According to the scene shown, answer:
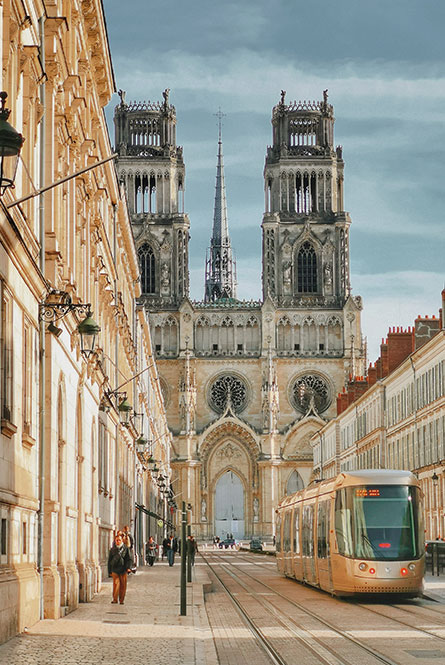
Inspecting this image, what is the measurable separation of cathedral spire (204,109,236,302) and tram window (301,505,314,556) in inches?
4994

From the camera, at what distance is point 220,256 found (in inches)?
6688

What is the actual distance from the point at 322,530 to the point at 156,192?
95159 mm

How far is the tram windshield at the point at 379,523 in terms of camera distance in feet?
91.2

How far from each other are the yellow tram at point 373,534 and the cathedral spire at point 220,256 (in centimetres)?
13229

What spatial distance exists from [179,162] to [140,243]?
10.1 metres

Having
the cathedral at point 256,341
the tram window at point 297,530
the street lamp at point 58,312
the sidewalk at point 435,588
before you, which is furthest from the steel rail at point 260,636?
the cathedral at point 256,341

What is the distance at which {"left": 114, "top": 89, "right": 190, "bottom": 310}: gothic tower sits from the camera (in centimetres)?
12125

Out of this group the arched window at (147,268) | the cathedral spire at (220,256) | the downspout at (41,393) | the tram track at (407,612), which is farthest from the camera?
the cathedral spire at (220,256)

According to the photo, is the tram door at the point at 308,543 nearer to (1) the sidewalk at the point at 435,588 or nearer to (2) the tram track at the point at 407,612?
(1) the sidewalk at the point at 435,588

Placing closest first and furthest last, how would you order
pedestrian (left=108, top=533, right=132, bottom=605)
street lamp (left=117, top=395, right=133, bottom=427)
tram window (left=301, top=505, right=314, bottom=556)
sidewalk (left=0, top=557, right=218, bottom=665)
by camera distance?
sidewalk (left=0, top=557, right=218, bottom=665) → pedestrian (left=108, top=533, right=132, bottom=605) → tram window (left=301, top=505, right=314, bottom=556) → street lamp (left=117, top=395, right=133, bottom=427)

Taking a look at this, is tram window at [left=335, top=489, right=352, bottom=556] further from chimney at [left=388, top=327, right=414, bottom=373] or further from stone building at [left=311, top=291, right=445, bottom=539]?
chimney at [left=388, top=327, right=414, bottom=373]

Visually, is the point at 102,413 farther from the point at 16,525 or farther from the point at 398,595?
the point at 16,525

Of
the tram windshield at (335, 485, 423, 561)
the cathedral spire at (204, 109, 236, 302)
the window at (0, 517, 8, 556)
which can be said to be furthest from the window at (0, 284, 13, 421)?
the cathedral spire at (204, 109, 236, 302)

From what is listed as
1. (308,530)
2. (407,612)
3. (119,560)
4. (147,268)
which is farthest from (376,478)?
(147,268)
